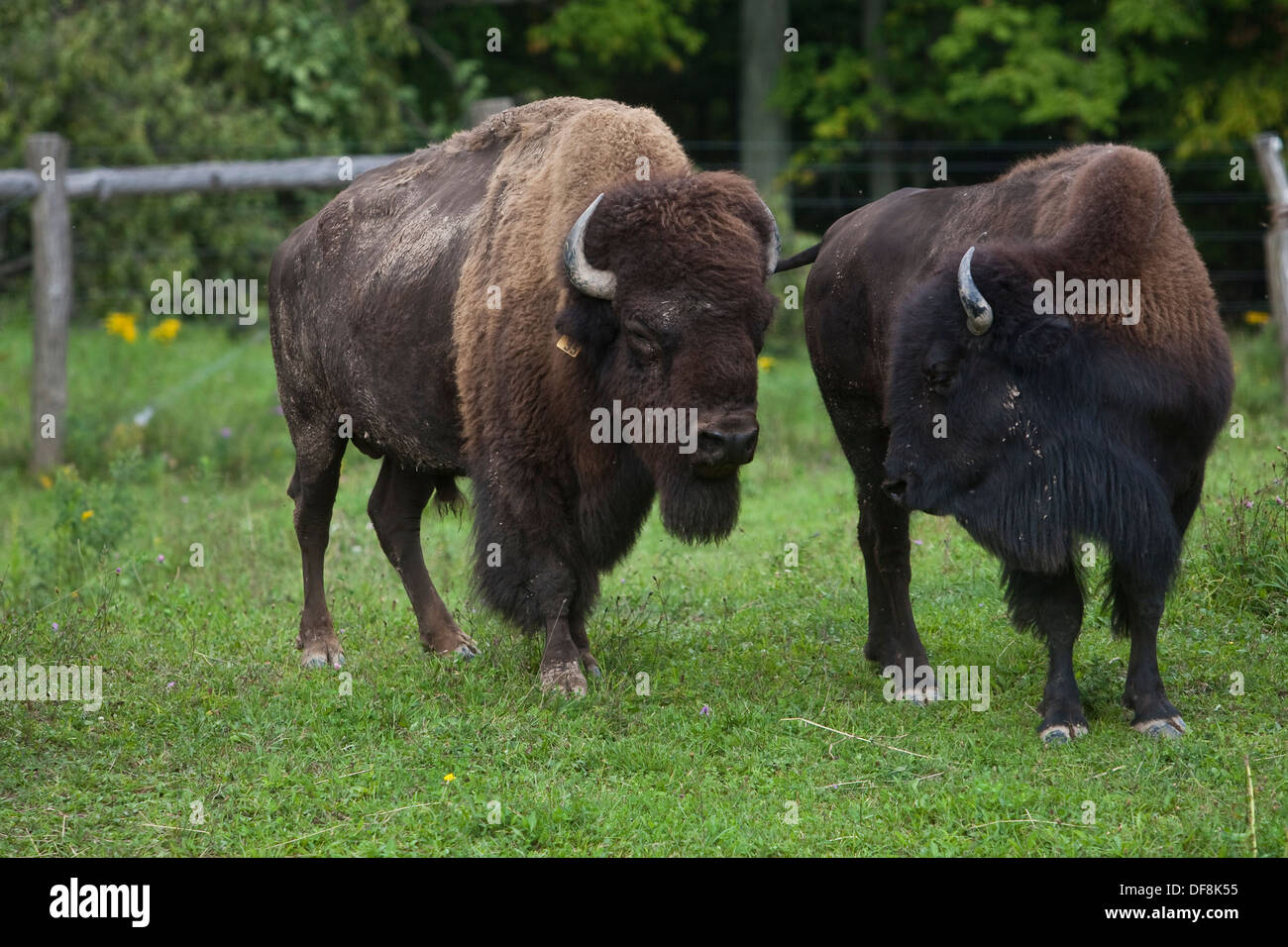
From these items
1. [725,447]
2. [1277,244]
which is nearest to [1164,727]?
[725,447]

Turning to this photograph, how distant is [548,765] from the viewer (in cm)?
503

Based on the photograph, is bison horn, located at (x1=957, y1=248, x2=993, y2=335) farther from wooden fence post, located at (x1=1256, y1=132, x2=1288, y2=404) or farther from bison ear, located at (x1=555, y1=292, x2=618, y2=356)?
wooden fence post, located at (x1=1256, y1=132, x2=1288, y2=404)

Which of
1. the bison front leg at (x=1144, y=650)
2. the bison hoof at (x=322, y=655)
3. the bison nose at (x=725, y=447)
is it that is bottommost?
the bison hoof at (x=322, y=655)

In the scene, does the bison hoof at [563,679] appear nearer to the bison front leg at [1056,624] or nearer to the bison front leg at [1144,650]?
the bison front leg at [1056,624]

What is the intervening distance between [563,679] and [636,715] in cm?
43

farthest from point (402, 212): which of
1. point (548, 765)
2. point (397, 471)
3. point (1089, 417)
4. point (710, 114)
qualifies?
point (710, 114)

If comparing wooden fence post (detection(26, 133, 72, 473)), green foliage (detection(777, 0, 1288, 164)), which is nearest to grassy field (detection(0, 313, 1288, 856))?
wooden fence post (detection(26, 133, 72, 473))

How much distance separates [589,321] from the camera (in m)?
5.52

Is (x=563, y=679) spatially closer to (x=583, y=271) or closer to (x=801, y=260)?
(x=583, y=271)

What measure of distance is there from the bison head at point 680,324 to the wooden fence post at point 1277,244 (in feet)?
22.1

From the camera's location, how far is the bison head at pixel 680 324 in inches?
207

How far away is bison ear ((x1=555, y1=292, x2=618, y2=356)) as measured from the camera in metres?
→ 5.53

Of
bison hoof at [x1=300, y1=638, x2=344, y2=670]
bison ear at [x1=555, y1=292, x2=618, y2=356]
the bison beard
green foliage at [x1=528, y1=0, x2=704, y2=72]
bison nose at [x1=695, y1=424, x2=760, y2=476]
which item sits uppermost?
green foliage at [x1=528, y1=0, x2=704, y2=72]

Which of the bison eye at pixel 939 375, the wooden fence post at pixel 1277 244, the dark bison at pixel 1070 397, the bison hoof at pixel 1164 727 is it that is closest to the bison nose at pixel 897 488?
the dark bison at pixel 1070 397
